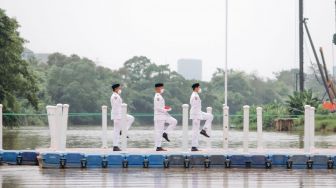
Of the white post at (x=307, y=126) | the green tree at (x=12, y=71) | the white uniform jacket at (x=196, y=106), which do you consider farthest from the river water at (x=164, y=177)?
the green tree at (x=12, y=71)

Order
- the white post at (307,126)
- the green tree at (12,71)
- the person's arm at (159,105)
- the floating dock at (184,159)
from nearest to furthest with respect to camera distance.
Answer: the floating dock at (184,159) < the white post at (307,126) < the person's arm at (159,105) < the green tree at (12,71)

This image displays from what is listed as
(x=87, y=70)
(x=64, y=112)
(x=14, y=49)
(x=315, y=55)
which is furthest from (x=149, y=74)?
(x=64, y=112)

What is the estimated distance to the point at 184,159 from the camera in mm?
21594

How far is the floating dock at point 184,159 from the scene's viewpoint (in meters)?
21.4

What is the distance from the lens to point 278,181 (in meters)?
18.4

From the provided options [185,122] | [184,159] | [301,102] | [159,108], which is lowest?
[184,159]

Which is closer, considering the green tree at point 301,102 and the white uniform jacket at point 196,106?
the white uniform jacket at point 196,106

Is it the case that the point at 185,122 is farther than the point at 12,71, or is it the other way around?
the point at 12,71

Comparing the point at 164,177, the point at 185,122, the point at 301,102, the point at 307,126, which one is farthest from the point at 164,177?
the point at 301,102

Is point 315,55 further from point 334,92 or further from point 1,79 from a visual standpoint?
point 1,79

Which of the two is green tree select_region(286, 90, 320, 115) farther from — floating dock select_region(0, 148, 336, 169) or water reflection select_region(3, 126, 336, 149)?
floating dock select_region(0, 148, 336, 169)

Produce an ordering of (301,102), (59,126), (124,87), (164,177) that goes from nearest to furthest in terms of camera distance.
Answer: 1. (164,177)
2. (59,126)
3. (301,102)
4. (124,87)

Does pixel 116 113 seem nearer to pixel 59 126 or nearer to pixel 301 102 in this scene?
pixel 59 126

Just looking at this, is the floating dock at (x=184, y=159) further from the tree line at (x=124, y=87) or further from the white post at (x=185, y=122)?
the tree line at (x=124, y=87)
